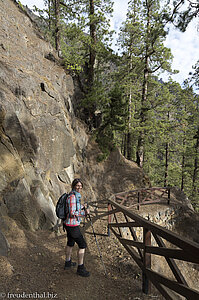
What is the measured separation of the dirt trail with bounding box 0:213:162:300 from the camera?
312cm

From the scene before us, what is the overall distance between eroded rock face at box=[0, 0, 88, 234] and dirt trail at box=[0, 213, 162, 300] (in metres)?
0.91

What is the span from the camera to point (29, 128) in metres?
6.68

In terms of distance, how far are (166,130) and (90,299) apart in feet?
43.1

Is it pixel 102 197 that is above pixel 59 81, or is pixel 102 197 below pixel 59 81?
below

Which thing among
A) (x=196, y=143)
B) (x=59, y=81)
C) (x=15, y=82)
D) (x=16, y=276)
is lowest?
(x=16, y=276)

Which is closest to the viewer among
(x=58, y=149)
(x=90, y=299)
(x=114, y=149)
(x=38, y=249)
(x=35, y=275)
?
(x=90, y=299)

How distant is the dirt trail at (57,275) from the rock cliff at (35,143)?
0.51 m

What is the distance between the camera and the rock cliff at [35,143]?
515 cm

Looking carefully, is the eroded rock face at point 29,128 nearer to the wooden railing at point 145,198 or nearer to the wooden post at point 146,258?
the wooden post at point 146,258

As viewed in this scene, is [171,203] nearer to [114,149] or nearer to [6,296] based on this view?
[114,149]

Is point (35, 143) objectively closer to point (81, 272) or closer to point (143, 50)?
point (81, 272)

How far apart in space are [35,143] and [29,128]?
65 cm

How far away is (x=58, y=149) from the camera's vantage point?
867 cm

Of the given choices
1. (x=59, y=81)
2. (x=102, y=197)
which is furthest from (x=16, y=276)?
(x=59, y=81)
